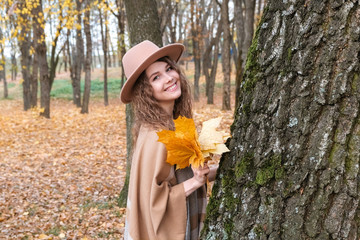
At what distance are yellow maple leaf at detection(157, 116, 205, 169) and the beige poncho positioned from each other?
180 mm

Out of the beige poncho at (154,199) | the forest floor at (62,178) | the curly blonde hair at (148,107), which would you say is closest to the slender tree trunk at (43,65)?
the forest floor at (62,178)

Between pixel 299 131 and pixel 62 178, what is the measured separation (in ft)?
21.5

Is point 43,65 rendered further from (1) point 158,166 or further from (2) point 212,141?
(2) point 212,141

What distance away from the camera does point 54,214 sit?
5.36m

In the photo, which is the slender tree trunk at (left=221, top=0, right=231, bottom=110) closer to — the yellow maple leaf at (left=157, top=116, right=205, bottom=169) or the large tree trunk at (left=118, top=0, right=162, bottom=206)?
the large tree trunk at (left=118, top=0, right=162, bottom=206)

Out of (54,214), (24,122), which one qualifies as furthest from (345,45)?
(24,122)

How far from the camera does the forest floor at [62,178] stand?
494 centimetres

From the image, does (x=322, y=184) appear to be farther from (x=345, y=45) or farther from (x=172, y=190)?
(x=172, y=190)

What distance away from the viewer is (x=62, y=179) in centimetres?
699

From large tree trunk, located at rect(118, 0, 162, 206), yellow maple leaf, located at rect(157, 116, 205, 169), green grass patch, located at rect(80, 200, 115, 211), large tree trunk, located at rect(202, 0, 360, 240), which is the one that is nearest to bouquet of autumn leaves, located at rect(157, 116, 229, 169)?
yellow maple leaf, located at rect(157, 116, 205, 169)

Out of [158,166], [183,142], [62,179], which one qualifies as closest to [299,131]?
[183,142]

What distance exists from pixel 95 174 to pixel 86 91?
8.54 m

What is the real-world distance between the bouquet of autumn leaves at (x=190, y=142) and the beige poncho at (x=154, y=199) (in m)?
0.19

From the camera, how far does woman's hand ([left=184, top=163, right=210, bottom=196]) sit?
183cm
